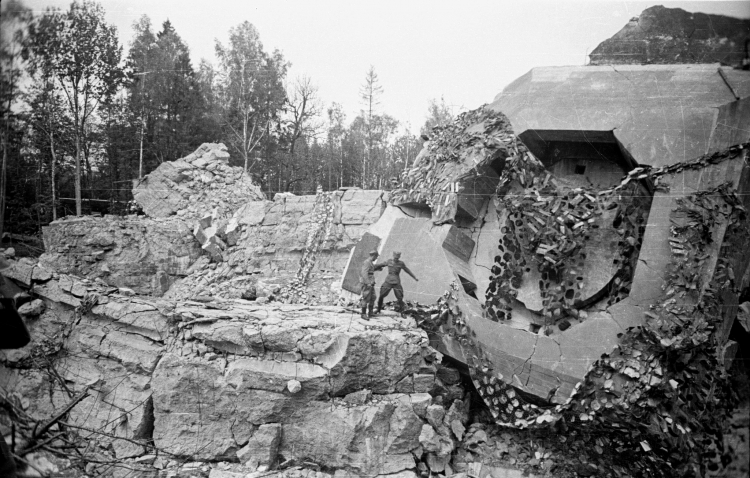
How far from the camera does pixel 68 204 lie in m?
6.26

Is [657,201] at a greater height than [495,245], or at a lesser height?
greater

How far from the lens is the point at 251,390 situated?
4.50 m

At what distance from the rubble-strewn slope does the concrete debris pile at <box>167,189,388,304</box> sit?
3.36 meters

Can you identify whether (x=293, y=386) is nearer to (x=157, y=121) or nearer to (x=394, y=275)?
(x=394, y=275)

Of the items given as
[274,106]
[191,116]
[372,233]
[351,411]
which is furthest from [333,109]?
[351,411]

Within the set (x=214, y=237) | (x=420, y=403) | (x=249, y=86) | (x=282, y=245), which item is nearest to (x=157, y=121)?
(x=249, y=86)

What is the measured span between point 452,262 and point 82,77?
16.6ft

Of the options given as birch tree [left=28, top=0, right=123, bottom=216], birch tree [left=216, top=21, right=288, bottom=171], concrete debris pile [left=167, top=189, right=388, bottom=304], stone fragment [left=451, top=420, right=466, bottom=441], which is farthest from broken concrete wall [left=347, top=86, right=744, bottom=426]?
birch tree [left=28, top=0, right=123, bottom=216]

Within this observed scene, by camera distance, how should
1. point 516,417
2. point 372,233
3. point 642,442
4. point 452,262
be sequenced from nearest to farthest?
point 642,442 < point 516,417 < point 452,262 < point 372,233

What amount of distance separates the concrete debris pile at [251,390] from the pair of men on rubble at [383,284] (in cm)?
35

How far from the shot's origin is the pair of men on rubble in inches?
199

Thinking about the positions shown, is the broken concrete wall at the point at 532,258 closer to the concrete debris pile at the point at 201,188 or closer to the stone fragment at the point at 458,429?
the stone fragment at the point at 458,429

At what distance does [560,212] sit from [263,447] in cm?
399

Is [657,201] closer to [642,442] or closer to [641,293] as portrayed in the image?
[641,293]
